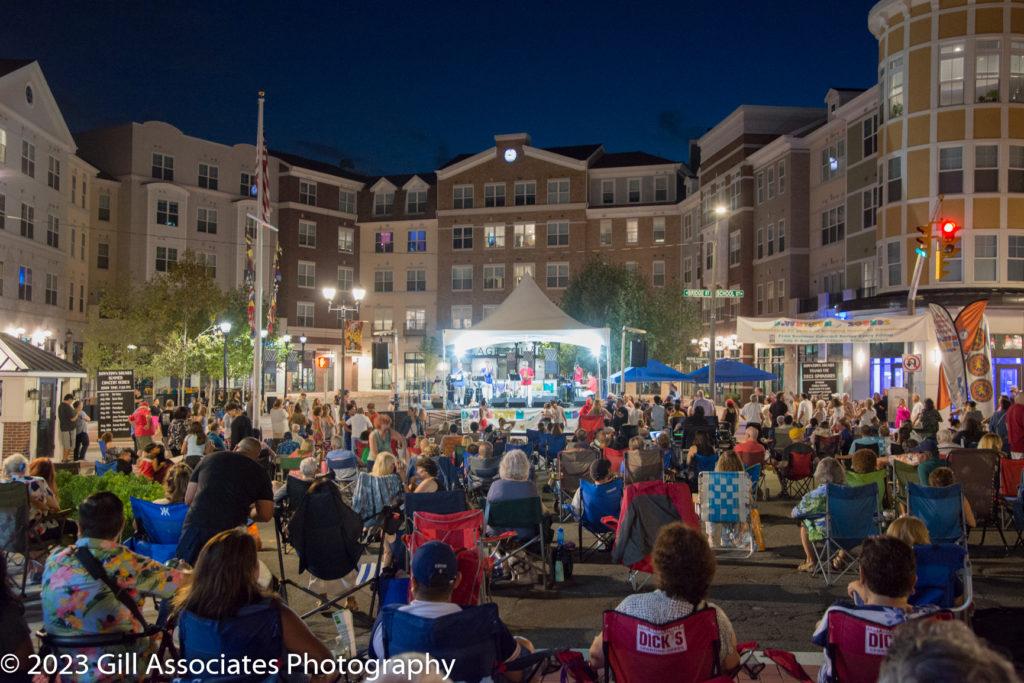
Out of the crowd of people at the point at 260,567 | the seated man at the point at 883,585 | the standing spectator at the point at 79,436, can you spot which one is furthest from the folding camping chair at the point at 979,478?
the standing spectator at the point at 79,436

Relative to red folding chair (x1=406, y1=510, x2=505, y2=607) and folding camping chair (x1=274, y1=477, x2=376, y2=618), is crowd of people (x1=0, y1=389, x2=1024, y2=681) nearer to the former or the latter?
folding camping chair (x1=274, y1=477, x2=376, y2=618)

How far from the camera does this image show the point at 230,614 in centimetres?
370

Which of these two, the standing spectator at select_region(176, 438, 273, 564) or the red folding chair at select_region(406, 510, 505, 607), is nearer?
the standing spectator at select_region(176, 438, 273, 564)

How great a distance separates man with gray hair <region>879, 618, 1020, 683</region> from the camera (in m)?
1.79

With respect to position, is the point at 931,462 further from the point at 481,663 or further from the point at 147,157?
the point at 147,157

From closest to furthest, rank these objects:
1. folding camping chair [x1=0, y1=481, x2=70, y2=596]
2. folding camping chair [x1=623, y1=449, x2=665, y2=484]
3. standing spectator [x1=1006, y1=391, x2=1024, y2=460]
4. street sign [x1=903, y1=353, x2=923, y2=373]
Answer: folding camping chair [x1=0, y1=481, x2=70, y2=596]
folding camping chair [x1=623, y1=449, x2=665, y2=484]
standing spectator [x1=1006, y1=391, x2=1024, y2=460]
street sign [x1=903, y1=353, x2=923, y2=373]

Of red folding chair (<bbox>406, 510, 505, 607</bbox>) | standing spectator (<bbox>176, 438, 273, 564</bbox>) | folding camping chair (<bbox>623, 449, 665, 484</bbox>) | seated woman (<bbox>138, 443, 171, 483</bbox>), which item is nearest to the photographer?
standing spectator (<bbox>176, 438, 273, 564</bbox>)

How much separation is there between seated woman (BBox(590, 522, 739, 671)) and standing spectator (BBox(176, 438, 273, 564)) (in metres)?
3.22

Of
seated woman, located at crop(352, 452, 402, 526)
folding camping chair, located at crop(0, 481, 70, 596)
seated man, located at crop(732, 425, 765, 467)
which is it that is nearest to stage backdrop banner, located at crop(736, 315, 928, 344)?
seated man, located at crop(732, 425, 765, 467)

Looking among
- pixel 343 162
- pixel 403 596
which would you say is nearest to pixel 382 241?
pixel 343 162

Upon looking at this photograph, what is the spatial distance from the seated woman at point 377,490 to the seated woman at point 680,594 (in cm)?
512

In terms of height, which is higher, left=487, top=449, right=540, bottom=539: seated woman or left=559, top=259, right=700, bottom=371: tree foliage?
left=559, top=259, right=700, bottom=371: tree foliage

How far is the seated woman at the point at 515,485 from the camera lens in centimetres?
873

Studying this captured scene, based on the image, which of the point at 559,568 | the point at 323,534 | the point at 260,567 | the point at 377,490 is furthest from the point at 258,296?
the point at 260,567
